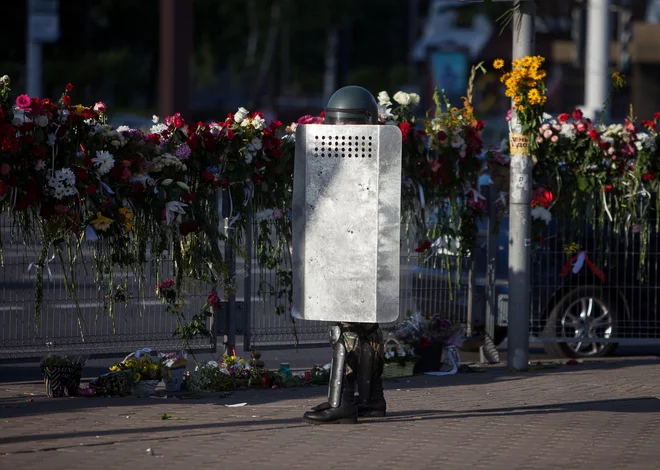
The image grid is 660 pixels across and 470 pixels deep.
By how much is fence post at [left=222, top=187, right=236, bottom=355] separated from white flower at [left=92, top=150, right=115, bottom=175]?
3.49 ft

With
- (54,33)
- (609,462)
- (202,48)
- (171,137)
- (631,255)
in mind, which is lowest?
(609,462)

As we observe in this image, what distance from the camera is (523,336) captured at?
10.2 m

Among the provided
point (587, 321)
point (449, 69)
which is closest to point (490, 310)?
point (587, 321)

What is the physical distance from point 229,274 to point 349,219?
95.2 inches

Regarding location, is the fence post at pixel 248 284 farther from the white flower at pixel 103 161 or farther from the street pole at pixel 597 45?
the street pole at pixel 597 45

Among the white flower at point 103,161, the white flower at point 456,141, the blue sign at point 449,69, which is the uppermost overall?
the blue sign at point 449,69

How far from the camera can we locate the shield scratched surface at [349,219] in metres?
7.21

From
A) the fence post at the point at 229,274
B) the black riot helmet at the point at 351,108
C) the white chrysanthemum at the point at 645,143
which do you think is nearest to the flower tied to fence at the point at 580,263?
the white chrysanthemum at the point at 645,143

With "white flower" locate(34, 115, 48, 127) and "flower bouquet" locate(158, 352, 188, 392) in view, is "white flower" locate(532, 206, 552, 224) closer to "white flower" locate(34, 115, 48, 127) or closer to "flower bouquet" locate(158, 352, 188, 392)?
"flower bouquet" locate(158, 352, 188, 392)

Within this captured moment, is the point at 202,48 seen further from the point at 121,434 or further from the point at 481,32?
the point at 121,434

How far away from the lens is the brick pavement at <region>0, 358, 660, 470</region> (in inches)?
260

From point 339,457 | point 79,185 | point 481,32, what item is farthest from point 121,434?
point 481,32

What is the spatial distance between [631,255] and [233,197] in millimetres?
3910

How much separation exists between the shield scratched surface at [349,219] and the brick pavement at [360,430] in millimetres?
836
